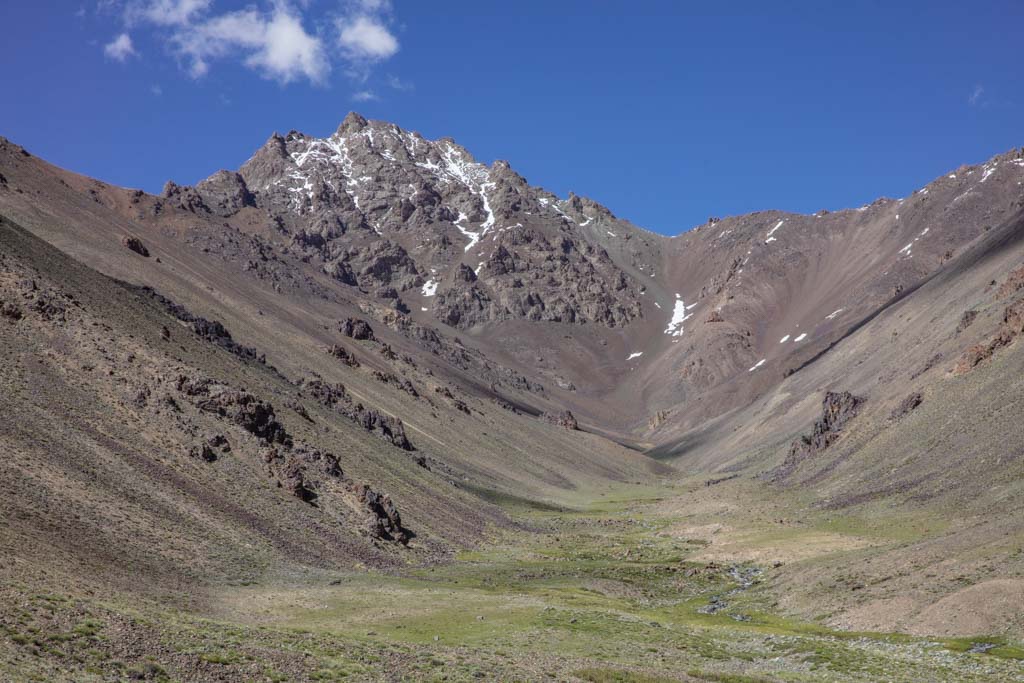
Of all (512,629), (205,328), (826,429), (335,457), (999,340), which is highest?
(999,340)

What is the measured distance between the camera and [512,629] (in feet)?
174

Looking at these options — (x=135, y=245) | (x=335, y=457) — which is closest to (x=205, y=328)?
(x=335, y=457)

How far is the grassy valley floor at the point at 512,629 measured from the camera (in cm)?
3594

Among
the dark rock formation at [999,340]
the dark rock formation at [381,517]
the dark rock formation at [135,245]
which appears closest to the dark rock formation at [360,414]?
the dark rock formation at [381,517]

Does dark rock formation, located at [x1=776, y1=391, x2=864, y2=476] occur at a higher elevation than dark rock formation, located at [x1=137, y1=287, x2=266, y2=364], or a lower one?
higher

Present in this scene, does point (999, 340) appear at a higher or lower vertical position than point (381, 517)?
higher

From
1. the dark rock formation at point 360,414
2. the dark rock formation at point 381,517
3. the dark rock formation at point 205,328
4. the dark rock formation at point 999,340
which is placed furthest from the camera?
the dark rock formation at point 360,414

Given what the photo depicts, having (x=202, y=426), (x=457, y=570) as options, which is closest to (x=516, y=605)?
(x=457, y=570)

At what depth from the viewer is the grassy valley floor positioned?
1415 inches

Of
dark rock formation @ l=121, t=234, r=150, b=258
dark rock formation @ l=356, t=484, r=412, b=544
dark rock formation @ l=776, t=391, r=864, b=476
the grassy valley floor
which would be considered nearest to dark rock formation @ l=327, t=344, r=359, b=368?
dark rock formation @ l=121, t=234, r=150, b=258

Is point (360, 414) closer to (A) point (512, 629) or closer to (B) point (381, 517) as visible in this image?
(B) point (381, 517)

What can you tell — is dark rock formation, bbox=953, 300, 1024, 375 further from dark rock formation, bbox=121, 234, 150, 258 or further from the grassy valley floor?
dark rock formation, bbox=121, 234, 150, 258

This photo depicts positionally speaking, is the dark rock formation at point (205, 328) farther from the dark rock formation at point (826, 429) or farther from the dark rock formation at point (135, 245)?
the dark rock formation at point (826, 429)

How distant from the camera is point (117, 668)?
3281 cm
